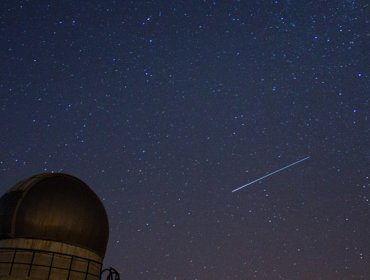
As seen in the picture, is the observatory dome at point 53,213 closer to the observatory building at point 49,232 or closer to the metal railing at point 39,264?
the observatory building at point 49,232

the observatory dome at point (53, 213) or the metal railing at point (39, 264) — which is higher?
the observatory dome at point (53, 213)

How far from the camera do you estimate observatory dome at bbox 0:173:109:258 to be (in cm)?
955

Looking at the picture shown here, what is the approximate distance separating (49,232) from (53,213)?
497mm

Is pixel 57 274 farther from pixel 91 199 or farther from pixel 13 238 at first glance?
pixel 91 199

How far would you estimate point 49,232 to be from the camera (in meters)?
9.57

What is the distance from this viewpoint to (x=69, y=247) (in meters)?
9.69

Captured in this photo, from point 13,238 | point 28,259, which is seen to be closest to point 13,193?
point 13,238

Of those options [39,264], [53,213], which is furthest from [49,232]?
[39,264]

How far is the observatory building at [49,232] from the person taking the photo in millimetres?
9273

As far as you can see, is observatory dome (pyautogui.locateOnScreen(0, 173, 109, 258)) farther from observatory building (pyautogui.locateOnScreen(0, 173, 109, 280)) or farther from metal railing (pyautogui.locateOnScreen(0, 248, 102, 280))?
metal railing (pyautogui.locateOnScreen(0, 248, 102, 280))

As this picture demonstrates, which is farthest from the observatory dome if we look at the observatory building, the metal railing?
the metal railing

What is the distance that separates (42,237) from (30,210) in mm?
794

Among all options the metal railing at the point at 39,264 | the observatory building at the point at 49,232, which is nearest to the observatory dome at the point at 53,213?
the observatory building at the point at 49,232

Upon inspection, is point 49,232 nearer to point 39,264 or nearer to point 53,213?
point 53,213
